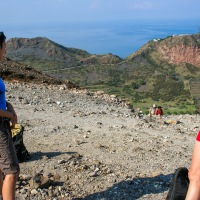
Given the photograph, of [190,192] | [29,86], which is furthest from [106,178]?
[29,86]

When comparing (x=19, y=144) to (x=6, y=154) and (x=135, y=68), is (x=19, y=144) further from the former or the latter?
(x=135, y=68)

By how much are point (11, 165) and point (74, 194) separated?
169cm

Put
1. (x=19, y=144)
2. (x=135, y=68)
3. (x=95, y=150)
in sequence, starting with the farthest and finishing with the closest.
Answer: (x=135, y=68), (x=95, y=150), (x=19, y=144)

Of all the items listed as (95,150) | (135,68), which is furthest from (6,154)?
(135,68)

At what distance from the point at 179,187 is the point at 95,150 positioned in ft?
17.3

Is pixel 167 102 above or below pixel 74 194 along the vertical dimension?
below

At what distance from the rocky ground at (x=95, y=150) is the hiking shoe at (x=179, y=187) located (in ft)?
9.44

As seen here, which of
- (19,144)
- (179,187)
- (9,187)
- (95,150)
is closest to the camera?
(179,187)

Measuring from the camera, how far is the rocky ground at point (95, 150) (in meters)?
5.95

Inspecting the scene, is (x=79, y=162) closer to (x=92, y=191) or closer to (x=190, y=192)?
(x=92, y=191)

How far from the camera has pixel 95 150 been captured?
8.12 metres

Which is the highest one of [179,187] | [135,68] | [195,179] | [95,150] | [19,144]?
[195,179]

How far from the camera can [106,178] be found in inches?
252

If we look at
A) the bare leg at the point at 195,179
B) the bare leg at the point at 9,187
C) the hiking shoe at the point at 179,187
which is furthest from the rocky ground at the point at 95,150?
the bare leg at the point at 195,179
